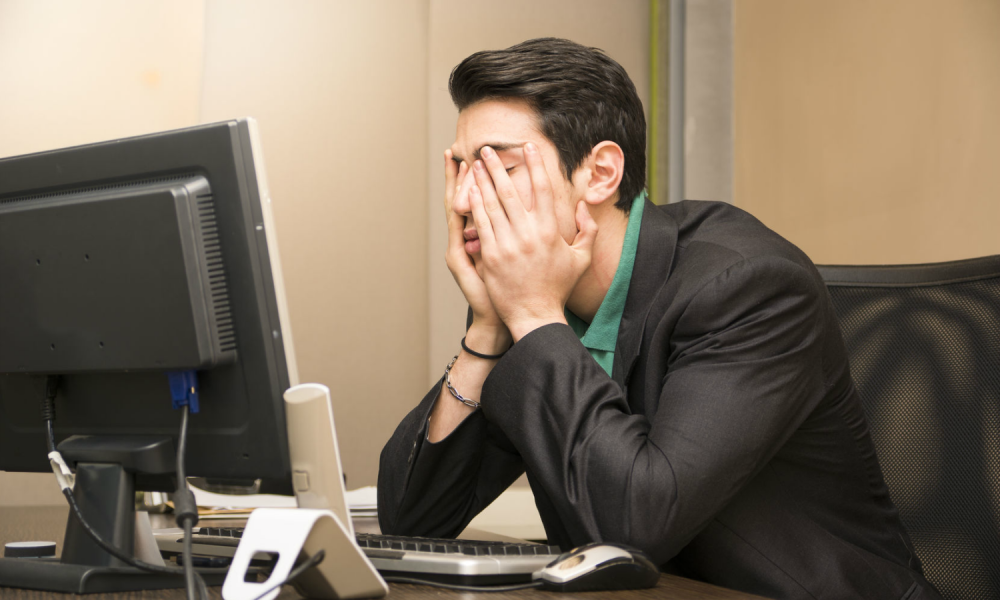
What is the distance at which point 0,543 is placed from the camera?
102 centimetres

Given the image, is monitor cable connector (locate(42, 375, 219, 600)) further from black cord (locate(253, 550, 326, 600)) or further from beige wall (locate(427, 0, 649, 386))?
beige wall (locate(427, 0, 649, 386))

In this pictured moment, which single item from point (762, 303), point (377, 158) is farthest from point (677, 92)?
point (762, 303)

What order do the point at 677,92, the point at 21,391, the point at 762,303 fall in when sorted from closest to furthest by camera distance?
1. the point at 21,391
2. the point at 762,303
3. the point at 677,92

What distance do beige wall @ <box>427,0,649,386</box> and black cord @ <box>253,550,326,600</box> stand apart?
1.88 meters

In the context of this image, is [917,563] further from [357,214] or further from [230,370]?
[357,214]

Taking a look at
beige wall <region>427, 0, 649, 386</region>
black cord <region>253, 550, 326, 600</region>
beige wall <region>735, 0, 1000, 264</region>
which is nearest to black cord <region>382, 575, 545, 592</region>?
black cord <region>253, 550, 326, 600</region>

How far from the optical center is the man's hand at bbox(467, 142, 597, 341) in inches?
39.1

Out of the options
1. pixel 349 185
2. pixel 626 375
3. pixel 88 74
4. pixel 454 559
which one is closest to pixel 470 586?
pixel 454 559

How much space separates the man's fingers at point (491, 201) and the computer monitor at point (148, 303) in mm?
417

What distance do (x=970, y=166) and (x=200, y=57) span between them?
77.6 inches

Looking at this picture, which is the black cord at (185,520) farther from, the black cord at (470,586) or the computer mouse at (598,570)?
the computer mouse at (598,570)

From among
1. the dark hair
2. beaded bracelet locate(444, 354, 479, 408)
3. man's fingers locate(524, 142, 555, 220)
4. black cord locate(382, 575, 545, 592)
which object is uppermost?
the dark hair

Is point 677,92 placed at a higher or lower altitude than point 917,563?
higher

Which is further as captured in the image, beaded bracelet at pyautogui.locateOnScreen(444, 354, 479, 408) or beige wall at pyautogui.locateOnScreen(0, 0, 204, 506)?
beige wall at pyautogui.locateOnScreen(0, 0, 204, 506)
